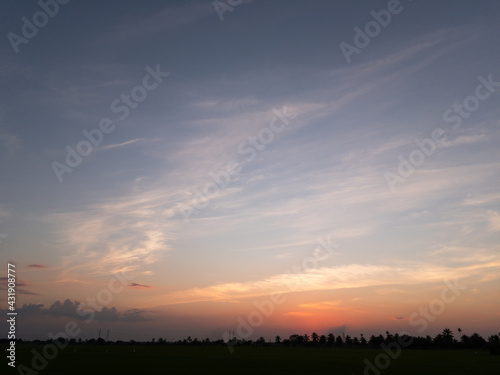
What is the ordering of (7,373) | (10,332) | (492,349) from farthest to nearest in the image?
(492,349)
(7,373)
(10,332)

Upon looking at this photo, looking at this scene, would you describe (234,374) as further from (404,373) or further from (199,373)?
(404,373)

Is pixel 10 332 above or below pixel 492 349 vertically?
above

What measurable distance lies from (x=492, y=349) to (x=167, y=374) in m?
149

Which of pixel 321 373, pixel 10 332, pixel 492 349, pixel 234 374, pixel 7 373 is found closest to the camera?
pixel 10 332

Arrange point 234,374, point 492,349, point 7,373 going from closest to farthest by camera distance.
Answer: point 7,373 → point 234,374 → point 492,349

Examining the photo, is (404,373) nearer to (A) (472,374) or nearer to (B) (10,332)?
(A) (472,374)

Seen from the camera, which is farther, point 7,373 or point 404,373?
point 404,373

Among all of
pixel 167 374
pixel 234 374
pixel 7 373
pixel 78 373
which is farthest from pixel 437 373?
pixel 7 373

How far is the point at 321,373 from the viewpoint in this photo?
5369cm

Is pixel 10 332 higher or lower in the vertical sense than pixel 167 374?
higher

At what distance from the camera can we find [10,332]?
40.5 meters

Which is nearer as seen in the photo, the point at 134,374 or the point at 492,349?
the point at 134,374

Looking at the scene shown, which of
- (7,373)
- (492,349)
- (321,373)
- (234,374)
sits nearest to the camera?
(7,373)

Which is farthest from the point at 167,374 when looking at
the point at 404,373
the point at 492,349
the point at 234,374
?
the point at 492,349
